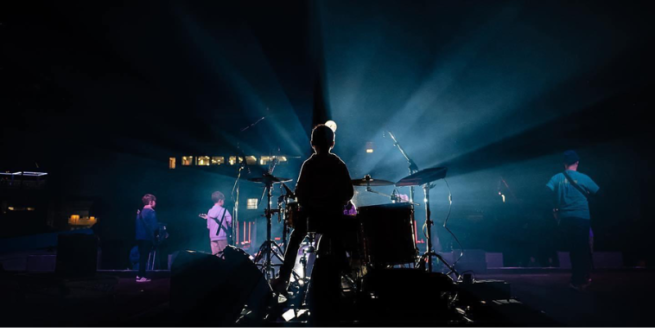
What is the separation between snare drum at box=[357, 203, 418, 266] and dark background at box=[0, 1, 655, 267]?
135 inches

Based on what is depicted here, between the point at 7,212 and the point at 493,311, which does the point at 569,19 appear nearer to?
the point at 493,311

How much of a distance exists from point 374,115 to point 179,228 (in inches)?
279

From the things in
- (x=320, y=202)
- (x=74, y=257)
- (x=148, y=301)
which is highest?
(x=320, y=202)

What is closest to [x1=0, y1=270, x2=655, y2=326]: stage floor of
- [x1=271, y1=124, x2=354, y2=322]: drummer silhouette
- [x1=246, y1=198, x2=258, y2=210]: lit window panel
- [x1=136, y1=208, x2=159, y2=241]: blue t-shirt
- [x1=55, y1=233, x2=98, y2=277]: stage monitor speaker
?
[x1=55, y1=233, x2=98, y2=277]: stage monitor speaker

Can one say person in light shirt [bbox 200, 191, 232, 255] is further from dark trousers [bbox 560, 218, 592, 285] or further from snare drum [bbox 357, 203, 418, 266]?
dark trousers [bbox 560, 218, 592, 285]

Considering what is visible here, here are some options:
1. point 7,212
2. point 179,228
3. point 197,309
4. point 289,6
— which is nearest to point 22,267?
point 7,212

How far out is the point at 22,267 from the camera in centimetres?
834

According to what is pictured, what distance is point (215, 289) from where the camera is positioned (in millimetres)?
2959

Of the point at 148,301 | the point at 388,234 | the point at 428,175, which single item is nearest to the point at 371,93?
the point at 428,175

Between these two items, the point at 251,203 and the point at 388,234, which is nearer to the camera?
the point at 388,234

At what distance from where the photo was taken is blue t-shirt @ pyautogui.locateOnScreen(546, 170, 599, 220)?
528 centimetres

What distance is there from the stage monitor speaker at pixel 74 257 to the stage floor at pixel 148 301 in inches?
8.9

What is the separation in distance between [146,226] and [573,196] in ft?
26.7

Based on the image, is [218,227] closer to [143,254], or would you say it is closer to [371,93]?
[143,254]
